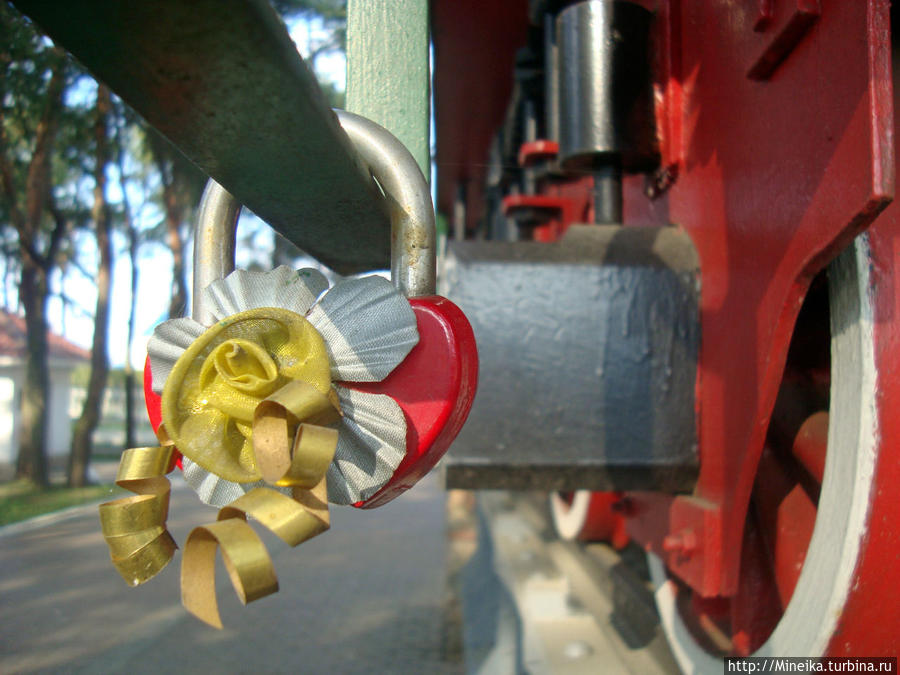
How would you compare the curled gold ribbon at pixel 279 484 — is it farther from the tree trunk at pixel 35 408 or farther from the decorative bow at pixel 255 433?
the tree trunk at pixel 35 408

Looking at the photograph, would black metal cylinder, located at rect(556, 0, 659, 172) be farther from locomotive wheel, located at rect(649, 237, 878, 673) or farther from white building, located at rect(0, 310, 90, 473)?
white building, located at rect(0, 310, 90, 473)

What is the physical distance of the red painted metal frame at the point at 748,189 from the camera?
70cm

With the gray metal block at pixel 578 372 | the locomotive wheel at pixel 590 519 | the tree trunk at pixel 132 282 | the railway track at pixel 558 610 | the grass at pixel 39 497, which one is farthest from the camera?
the tree trunk at pixel 132 282

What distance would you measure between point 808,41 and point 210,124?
679 millimetres

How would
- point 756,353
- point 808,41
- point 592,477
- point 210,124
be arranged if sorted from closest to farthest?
point 210,124, point 808,41, point 756,353, point 592,477

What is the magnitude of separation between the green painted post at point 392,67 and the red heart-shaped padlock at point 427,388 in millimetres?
249

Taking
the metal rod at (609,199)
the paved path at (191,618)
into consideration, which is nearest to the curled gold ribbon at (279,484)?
the paved path at (191,618)

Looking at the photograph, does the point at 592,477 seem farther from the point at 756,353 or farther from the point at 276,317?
the point at 276,317

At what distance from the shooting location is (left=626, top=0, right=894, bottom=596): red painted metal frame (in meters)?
0.70

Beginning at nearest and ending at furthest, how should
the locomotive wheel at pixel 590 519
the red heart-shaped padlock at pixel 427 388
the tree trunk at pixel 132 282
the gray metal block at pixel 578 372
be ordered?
the red heart-shaped padlock at pixel 427 388 → the gray metal block at pixel 578 372 → the locomotive wheel at pixel 590 519 → the tree trunk at pixel 132 282

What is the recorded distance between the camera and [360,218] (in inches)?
24.6

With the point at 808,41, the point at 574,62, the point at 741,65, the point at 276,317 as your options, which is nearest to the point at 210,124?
the point at 276,317

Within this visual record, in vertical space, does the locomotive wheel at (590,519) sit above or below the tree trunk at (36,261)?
below

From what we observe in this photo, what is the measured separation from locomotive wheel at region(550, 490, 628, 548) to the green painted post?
176 centimetres
